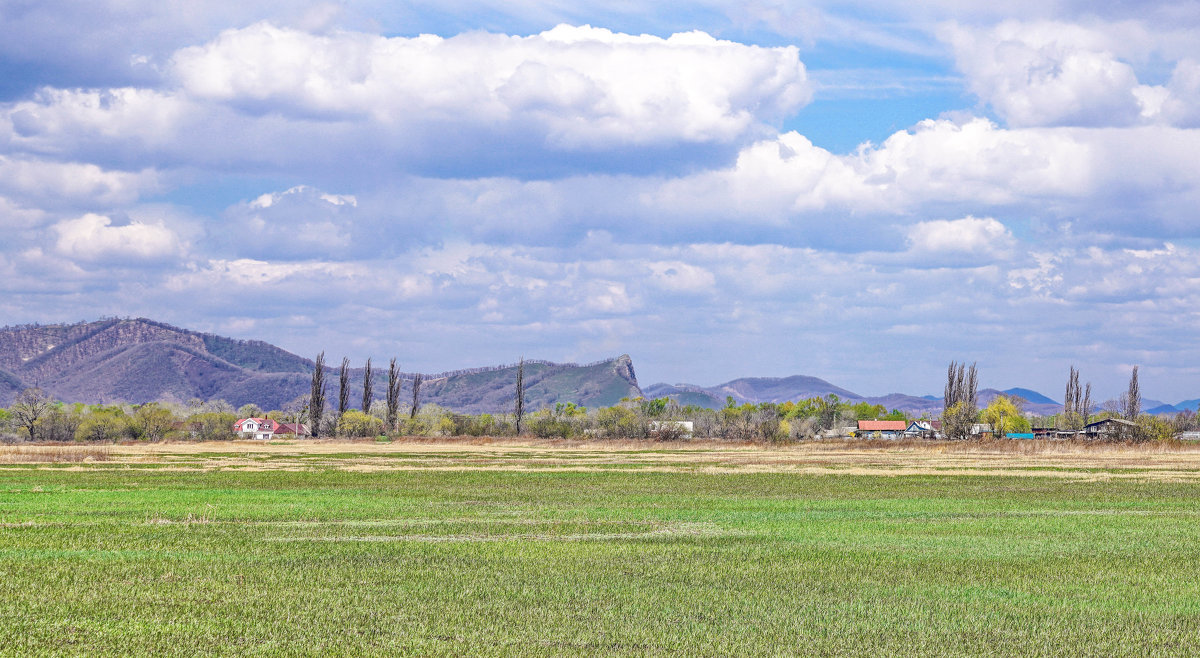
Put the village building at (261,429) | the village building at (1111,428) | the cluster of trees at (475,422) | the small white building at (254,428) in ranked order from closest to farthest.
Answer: the village building at (1111,428) < the cluster of trees at (475,422) < the small white building at (254,428) < the village building at (261,429)

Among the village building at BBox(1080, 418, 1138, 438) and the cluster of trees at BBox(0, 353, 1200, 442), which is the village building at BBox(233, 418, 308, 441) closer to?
the cluster of trees at BBox(0, 353, 1200, 442)

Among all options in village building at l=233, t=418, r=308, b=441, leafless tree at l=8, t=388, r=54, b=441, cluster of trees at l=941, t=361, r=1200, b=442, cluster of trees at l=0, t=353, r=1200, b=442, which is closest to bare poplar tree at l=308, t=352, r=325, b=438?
cluster of trees at l=0, t=353, r=1200, b=442

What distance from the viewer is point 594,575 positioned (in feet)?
70.6

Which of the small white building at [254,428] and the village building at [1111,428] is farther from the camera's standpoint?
the small white building at [254,428]

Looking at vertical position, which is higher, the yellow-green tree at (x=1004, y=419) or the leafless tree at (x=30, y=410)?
the yellow-green tree at (x=1004, y=419)

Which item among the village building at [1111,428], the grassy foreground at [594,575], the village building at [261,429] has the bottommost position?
the village building at [261,429]

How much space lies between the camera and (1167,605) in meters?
18.8

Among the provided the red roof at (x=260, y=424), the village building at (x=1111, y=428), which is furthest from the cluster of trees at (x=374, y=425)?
the village building at (x=1111, y=428)

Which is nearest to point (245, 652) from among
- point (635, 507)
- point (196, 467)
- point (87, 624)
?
point (87, 624)

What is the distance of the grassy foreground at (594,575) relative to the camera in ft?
52.0

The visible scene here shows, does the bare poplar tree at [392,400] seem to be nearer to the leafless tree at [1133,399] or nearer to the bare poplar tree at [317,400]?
the bare poplar tree at [317,400]

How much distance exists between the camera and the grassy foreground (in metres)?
15.8

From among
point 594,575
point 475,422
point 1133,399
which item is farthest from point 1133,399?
point 594,575

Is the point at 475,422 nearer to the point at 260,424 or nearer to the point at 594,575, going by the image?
the point at 260,424
